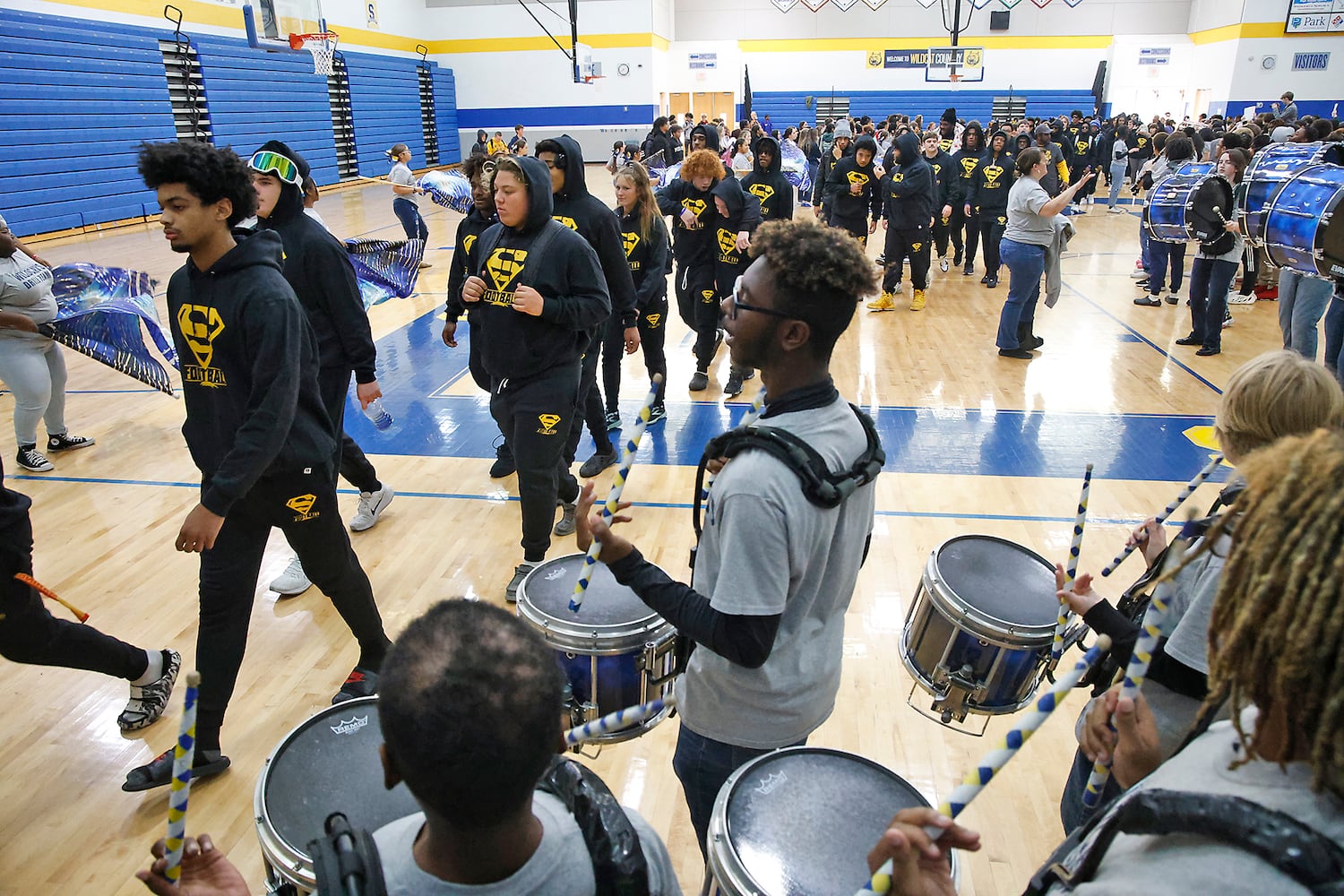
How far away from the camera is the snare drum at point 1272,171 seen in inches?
185

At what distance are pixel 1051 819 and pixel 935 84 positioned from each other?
95.8ft

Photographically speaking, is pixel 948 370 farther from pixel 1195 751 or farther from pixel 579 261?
pixel 1195 751

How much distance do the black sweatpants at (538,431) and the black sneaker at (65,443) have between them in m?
3.75

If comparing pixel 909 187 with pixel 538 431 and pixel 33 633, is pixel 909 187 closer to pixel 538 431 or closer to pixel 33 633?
pixel 538 431

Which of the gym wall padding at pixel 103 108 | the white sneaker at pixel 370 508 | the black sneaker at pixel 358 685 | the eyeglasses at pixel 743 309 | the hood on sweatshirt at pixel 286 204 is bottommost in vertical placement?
the black sneaker at pixel 358 685

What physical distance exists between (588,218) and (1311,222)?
12.6 ft

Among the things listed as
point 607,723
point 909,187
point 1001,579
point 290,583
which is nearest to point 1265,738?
point 607,723

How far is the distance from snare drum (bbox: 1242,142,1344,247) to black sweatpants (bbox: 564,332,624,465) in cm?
389

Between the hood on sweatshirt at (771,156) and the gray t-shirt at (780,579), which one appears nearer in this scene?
the gray t-shirt at (780,579)

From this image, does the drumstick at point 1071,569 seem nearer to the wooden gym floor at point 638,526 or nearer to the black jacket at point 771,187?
the wooden gym floor at point 638,526

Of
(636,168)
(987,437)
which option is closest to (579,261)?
(636,168)

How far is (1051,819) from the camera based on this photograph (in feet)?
8.71

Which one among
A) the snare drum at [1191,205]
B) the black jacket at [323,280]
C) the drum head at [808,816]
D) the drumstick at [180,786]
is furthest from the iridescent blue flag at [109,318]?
the snare drum at [1191,205]

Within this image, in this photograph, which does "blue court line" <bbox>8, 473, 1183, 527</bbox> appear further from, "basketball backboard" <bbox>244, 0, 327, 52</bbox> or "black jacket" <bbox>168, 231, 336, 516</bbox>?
"basketball backboard" <bbox>244, 0, 327, 52</bbox>
